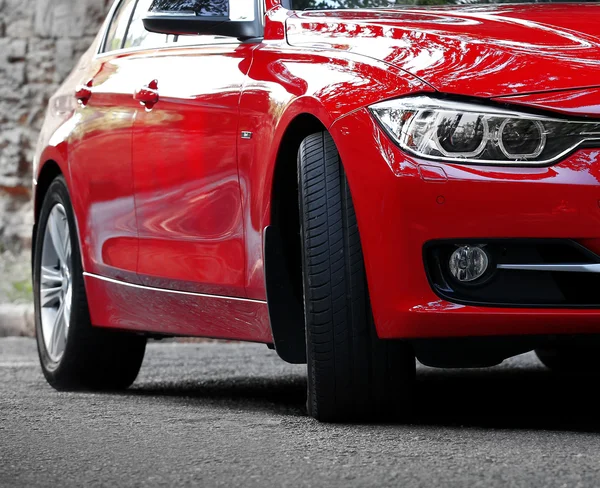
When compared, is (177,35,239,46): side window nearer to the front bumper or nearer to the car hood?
the car hood

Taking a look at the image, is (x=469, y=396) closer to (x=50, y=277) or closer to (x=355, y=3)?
(x=355, y=3)

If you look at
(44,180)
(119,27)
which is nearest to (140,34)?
(119,27)

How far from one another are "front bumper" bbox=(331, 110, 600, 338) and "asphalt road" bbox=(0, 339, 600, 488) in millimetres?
314

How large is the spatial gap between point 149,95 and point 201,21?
611 mm

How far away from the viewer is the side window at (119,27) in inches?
237

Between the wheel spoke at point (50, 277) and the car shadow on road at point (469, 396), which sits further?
the wheel spoke at point (50, 277)

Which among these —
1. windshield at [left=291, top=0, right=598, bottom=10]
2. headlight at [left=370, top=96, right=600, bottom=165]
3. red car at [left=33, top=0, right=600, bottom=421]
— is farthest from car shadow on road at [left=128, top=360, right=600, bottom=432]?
windshield at [left=291, top=0, right=598, bottom=10]

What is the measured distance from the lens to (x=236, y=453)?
378 cm

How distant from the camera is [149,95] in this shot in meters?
A: 5.22

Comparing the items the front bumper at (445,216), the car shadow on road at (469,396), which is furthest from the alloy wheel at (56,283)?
the front bumper at (445,216)

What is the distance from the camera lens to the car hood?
3.85 meters

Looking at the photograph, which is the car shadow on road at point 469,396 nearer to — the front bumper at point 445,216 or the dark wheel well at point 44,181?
the front bumper at point 445,216

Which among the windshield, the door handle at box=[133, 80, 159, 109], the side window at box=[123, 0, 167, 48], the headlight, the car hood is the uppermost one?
the car hood

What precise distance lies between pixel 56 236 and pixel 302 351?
2.05m
